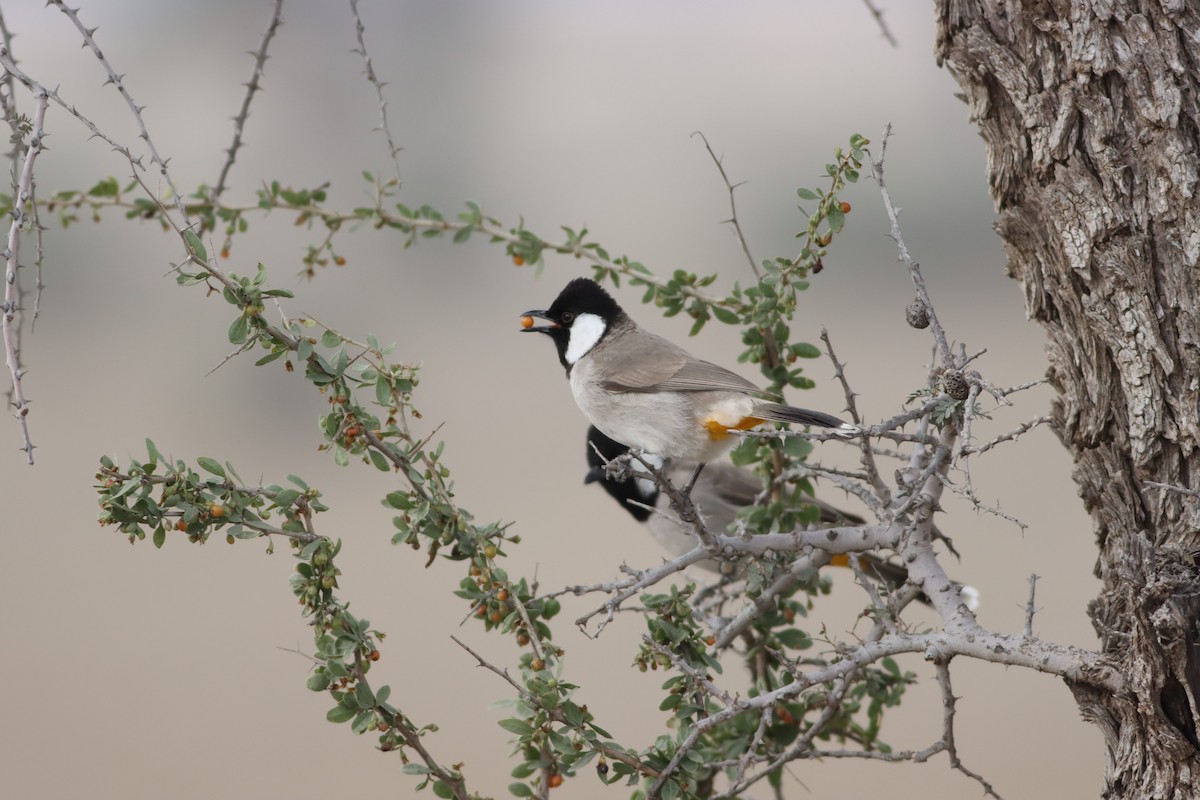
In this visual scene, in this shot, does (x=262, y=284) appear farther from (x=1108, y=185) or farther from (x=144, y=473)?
(x=1108, y=185)

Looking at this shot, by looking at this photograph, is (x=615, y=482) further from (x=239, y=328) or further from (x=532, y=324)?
(x=239, y=328)

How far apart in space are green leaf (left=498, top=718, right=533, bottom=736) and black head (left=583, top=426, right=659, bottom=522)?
1.59 metres

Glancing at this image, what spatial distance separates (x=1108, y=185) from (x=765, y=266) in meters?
0.63

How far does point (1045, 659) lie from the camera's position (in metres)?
1.62

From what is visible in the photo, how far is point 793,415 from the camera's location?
2.43 meters

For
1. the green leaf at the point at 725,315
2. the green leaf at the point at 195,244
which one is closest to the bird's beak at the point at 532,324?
the green leaf at the point at 725,315

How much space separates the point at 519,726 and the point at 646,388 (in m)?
1.15

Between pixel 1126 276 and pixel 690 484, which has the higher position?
pixel 690 484

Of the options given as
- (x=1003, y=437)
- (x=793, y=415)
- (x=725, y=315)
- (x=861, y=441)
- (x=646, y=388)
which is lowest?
(x=1003, y=437)

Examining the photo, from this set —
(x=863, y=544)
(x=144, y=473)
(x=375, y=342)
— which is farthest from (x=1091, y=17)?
(x=144, y=473)

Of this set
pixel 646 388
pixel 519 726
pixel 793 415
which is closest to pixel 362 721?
pixel 519 726

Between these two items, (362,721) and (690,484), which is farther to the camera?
(690,484)

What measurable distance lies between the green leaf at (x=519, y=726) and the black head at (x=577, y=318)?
141cm

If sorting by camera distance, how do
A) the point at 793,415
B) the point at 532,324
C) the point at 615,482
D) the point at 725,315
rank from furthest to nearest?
1. the point at 615,482
2. the point at 532,324
3. the point at 793,415
4. the point at 725,315
